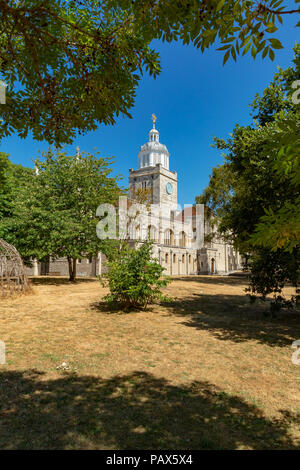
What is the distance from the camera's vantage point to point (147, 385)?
15.9 feet

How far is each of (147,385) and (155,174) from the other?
225ft

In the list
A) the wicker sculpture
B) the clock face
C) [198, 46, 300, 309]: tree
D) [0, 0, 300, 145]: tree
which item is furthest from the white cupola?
[0, 0, 300, 145]: tree

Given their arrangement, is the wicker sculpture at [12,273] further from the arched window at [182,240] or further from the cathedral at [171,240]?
the arched window at [182,240]

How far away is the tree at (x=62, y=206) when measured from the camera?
65.3 ft

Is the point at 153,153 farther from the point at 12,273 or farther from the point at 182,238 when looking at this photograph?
the point at 12,273

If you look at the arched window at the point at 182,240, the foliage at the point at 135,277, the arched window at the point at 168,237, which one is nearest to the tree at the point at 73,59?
the foliage at the point at 135,277

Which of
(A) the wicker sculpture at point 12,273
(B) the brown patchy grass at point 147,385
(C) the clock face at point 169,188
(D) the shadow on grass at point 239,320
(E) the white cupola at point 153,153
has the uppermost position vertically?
(E) the white cupola at point 153,153

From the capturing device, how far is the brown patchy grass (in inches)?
134

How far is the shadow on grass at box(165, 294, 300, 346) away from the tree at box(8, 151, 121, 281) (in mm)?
10016

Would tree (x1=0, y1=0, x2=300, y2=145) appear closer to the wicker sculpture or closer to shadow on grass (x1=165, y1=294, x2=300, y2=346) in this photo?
shadow on grass (x1=165, y1=294, x2=300, y2=346)

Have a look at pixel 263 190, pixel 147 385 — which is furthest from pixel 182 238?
pixel 147 385

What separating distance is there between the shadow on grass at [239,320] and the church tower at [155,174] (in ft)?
175

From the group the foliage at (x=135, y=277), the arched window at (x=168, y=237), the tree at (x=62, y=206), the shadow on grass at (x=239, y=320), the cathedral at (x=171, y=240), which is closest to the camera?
the shadow on grass at (x=239, y=320)
